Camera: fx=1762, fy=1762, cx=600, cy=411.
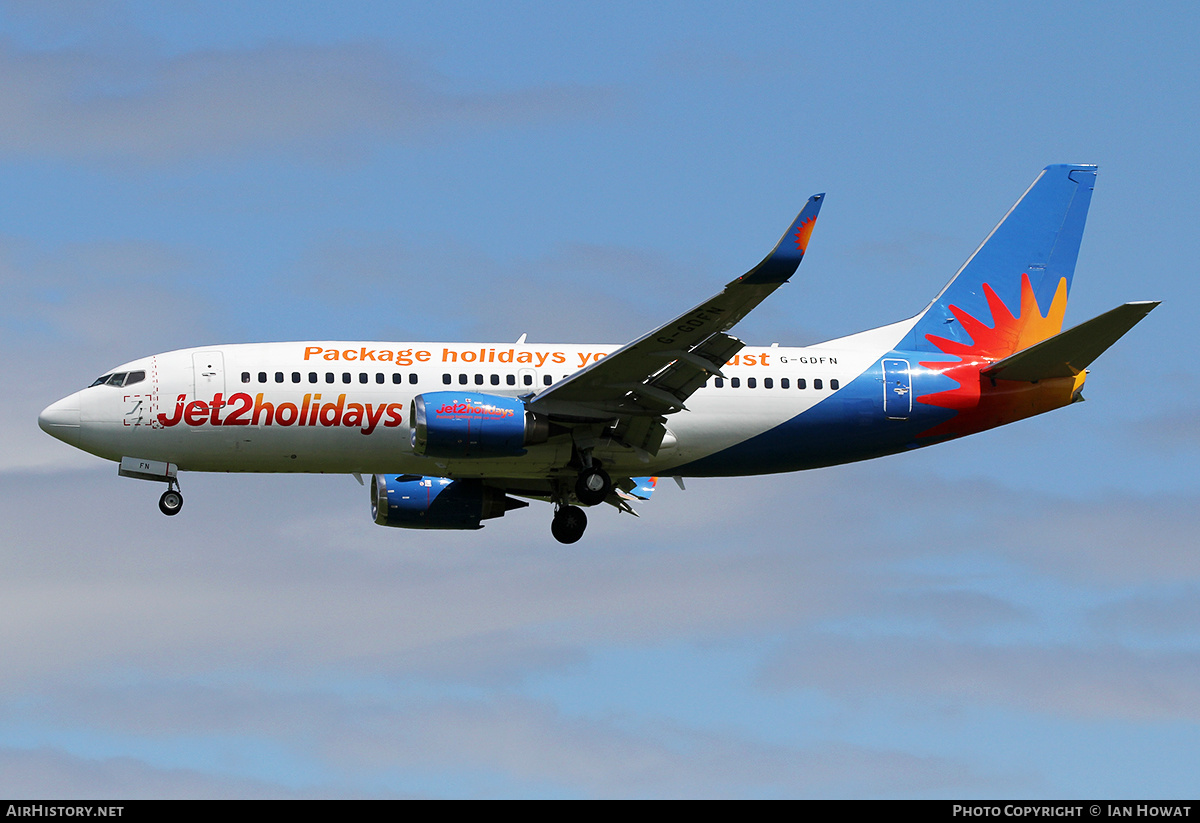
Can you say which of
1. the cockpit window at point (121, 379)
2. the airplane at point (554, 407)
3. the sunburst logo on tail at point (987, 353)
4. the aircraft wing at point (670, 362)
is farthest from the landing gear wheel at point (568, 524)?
the cockpit window at point (121, 379)

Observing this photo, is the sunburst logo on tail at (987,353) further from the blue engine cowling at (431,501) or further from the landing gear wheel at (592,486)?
the blue engine cowling at (431,501)

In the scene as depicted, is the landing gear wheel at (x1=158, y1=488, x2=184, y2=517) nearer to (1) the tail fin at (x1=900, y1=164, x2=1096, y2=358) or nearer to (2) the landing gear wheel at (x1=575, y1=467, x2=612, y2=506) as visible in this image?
(2) the landing gear wheel at (x1=575, y1=467, x2=612, y2=506)

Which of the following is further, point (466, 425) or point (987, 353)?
point (987, 353)

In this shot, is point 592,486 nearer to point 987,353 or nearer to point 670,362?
point 670,362

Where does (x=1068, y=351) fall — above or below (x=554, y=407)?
above

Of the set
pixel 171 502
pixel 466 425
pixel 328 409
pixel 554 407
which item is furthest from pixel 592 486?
pixel 171 502

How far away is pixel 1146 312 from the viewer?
40500mm

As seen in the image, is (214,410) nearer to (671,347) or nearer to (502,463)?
(502,463)

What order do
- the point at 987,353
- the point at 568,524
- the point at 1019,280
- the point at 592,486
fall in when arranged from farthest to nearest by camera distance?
1. the point at 1019,280
2. the point at 987,353
3. the point at 568,524
4. the point at 592,486

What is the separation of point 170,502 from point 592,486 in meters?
10.4

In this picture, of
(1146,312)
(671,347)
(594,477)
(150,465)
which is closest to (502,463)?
(594,477)

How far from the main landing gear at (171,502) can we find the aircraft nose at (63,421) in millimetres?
2508

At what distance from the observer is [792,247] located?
35688 millimetres

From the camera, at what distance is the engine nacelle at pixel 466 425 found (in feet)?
135
